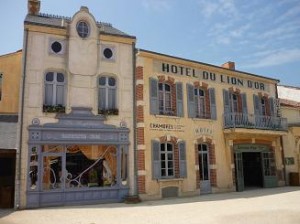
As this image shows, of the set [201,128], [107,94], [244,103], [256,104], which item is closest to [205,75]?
[201,128]

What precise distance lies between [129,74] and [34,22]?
4703 millimetres

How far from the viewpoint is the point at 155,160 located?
1466 centimetres

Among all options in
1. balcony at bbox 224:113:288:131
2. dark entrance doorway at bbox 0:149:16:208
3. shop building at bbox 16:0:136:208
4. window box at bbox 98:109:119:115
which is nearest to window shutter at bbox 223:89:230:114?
balcony at bbox 224:113:288:131

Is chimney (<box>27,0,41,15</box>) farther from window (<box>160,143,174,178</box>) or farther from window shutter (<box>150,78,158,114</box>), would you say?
window (<box>160,143,174,178</box>)

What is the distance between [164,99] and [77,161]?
5.43m

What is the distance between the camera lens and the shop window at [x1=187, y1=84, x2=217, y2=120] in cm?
1661

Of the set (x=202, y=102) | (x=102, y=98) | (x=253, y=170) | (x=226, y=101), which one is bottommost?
(x=253, y=170)

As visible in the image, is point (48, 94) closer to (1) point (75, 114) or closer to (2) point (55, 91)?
(2) point (55, 91)

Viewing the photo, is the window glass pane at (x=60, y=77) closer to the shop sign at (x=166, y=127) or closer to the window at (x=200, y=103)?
the shop sign at (x=166, y=127)

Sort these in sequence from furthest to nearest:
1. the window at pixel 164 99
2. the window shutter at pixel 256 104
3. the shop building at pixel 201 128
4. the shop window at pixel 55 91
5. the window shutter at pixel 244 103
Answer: the window shutter at pixel 256 104 < the window shutter at pixel 244 103 < the window at pixel 164 99 < the shop building at pixel 201 128 < the shop window at pixel 55 91

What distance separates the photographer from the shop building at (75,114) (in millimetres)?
12484

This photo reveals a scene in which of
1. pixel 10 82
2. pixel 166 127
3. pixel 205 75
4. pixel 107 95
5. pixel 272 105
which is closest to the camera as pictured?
pixel 107 95

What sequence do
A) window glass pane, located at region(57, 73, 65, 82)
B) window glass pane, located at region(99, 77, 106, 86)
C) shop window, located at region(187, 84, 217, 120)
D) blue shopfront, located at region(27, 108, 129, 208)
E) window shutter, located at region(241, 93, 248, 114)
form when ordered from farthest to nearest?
window shutter, located at region(241, 93, 248, 114), shop window, located at region(187, 84, 217, 120), window glass pane, located at region(99, 77, 106, 86), window glass pane, located at region(57, 73, 65, 82), blue shopfront, located at region(27, 108, 129, 208)

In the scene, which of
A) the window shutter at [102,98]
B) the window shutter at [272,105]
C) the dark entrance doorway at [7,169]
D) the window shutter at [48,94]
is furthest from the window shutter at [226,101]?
the dark entrance doorway at [7,169]
